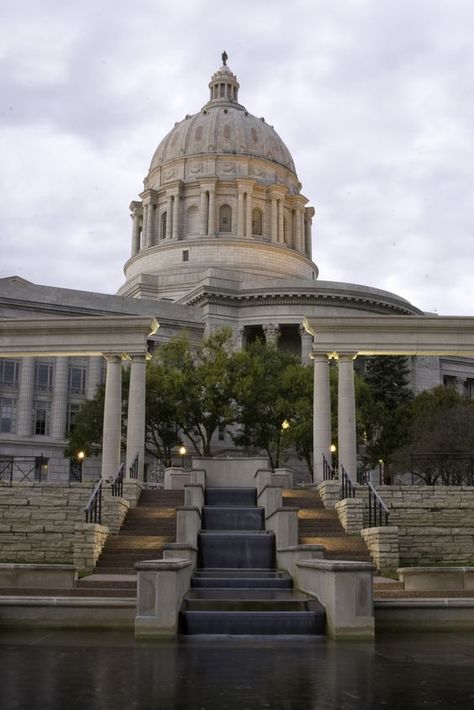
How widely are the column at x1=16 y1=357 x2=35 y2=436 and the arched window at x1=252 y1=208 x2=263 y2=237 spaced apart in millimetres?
36228

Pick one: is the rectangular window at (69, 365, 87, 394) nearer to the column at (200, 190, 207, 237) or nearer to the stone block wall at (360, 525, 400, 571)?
the column at (200, 190, 207, 237)

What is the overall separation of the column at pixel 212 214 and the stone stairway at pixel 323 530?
221ft

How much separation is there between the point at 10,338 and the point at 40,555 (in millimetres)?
13157

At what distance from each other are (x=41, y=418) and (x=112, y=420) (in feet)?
130

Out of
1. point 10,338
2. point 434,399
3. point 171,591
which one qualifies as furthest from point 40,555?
point 434,399

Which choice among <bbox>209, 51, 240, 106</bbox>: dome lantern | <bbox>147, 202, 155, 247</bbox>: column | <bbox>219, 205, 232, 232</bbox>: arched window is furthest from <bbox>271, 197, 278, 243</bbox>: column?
<bbox>209, 51, 240, 106</bbox>: dome lantern

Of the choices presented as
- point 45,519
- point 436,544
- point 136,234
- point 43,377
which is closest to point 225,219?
point 136,234

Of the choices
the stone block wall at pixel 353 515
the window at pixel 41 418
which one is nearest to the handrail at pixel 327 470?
the stone block wall at pixel 353 515

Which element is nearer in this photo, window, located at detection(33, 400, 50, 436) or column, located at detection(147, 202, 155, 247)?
window, located at detection(33, 400, 50, 436)

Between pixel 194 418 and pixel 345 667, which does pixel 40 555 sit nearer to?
pixel 345 667

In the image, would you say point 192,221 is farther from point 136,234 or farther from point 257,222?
point 136,234

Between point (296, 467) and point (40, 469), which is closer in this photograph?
point (40, 469)

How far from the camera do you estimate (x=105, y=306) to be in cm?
7594

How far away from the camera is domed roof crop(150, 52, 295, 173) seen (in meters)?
104
